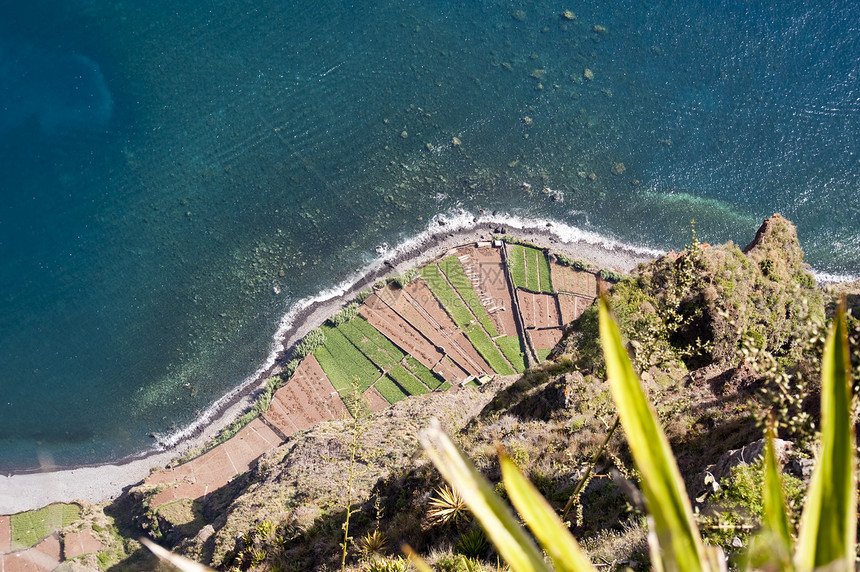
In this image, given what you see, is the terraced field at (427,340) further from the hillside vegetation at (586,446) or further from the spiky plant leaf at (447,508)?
the spiky plant leaf at (447,508)

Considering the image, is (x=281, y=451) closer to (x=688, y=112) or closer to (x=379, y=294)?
(x=379, y=294)

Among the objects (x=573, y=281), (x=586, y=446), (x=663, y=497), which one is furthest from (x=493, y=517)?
(x=573, y=281)

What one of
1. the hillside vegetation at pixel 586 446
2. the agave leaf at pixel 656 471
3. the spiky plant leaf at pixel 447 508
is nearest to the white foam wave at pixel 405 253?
the hillside vegetation at pixel 586 446

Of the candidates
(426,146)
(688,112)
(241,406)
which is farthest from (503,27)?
(241,406)

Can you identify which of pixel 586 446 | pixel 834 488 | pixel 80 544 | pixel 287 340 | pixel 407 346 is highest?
pixel 287 340

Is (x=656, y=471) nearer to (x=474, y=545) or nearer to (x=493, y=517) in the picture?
(x=493, y=517)

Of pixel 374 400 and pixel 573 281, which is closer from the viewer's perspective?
pixel 374 400
